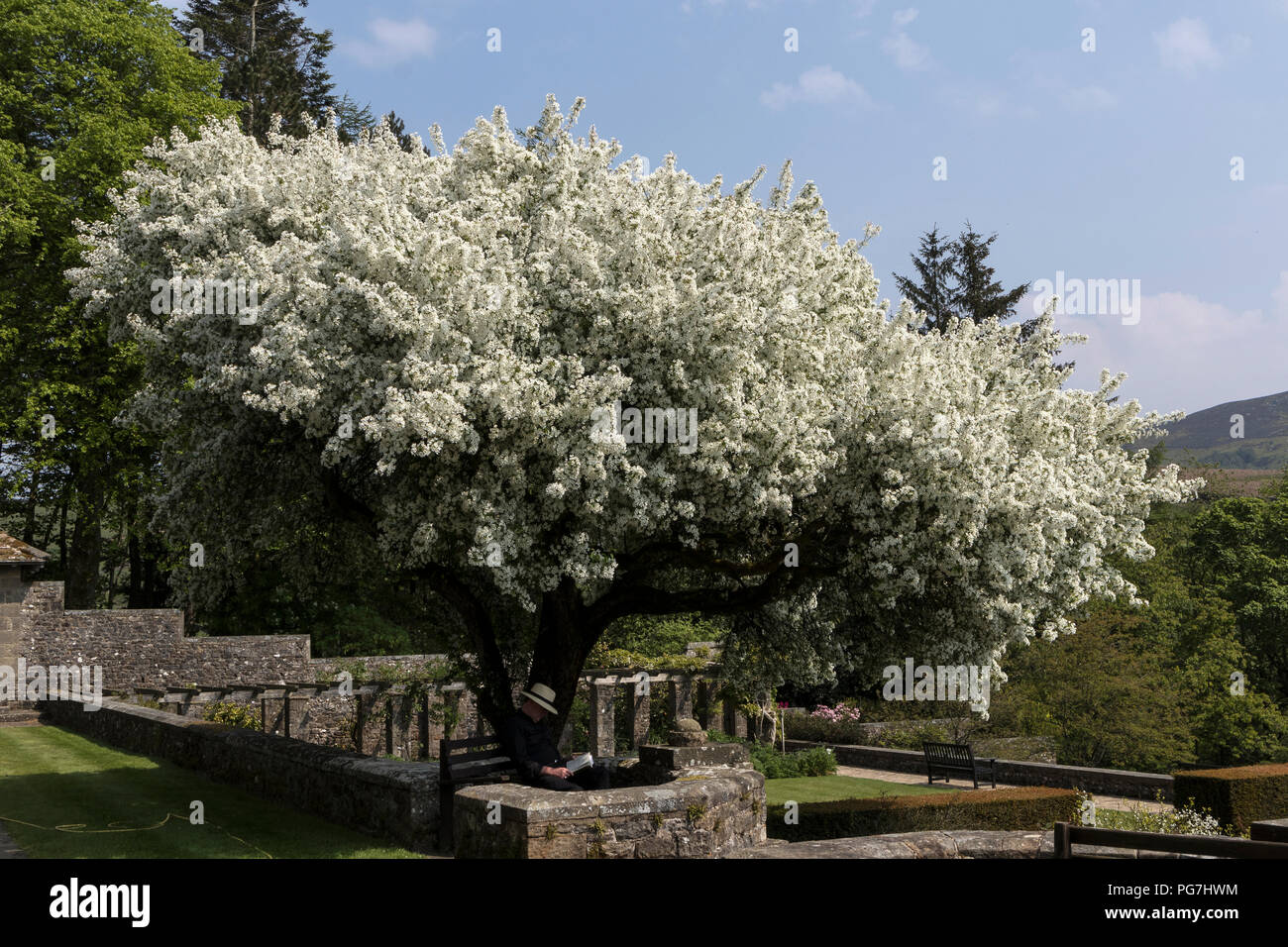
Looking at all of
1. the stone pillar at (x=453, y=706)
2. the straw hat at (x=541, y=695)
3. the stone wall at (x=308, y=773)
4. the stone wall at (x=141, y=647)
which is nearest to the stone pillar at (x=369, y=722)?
the stone pillar at (x=453, y=706)

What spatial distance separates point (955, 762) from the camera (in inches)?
990

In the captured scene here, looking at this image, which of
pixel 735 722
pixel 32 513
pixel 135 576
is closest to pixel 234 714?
pixel 735 722

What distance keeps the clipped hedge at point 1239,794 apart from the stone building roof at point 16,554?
87.3ft

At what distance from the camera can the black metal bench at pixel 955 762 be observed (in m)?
24.7

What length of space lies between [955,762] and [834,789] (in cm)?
296

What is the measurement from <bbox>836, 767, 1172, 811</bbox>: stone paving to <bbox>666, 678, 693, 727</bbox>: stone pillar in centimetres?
454

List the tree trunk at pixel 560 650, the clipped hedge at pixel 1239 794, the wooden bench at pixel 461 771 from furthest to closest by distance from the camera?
the clipped hedge at pixel 1239 794, the tree trunk at pixel 560 650, the wooden bench at pixel 461 771

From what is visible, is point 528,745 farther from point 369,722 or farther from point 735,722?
point 735,722

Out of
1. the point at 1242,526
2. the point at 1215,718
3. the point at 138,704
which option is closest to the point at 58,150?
the point at 138,704

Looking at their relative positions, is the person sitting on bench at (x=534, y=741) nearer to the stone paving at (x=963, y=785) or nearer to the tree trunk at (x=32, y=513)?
the stone paving at (x=963, y=785)

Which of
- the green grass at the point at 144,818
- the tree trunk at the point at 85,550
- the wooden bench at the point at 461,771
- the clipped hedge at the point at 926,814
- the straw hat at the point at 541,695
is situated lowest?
the clipped hedge at the point at 926,814

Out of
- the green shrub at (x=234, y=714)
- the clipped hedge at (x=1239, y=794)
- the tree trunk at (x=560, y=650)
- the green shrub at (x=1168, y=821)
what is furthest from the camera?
the green shrub at (x=234, y=714)

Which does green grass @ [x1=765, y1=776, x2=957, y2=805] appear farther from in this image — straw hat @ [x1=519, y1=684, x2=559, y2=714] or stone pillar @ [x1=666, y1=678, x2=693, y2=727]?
straw hat @ [x1=519, y1=684, x2=559, y2=714]
